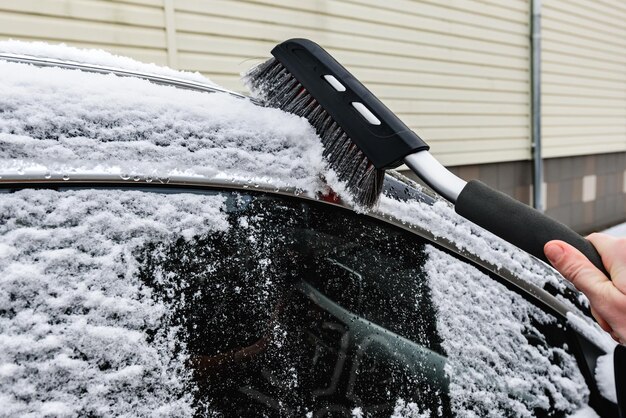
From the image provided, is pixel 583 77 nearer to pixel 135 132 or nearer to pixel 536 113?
pixel 536 113

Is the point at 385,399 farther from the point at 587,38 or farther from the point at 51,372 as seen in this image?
the point at 587,38

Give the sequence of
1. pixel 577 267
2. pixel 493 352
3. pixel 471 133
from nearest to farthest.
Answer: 1. pixel 577 267
2. pixel 493 352
3. pixel 471 133

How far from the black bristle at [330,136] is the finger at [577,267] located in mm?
347

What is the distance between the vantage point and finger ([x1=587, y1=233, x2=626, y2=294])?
97cm

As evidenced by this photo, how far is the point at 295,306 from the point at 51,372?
40 centimetres

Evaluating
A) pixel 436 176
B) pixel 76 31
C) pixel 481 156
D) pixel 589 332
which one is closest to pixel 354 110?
pixel 436 176

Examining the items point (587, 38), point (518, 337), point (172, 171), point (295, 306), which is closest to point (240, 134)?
point (172, 171)

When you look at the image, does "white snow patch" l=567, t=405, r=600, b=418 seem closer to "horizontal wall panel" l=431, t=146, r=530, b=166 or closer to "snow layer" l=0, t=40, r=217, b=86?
"snow layer" l=0, t=40, r=217, b=86

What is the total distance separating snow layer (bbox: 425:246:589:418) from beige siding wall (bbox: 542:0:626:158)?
606cm

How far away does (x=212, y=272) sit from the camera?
34.3 inches

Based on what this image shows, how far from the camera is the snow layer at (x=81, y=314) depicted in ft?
2.32

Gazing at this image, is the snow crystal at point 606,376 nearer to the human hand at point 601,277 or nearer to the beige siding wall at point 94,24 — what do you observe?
the human hand at point 601,277

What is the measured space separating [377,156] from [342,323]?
329 mm

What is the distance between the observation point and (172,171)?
34.0 inches
